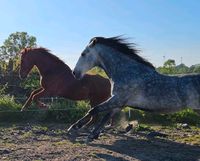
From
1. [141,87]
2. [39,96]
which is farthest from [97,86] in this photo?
[141,87]

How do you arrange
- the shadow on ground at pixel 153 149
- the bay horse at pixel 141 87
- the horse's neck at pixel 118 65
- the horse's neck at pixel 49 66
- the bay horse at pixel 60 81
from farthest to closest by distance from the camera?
1. the horse's neck at pixel 49 66
2. the bay horse at pixel 60 81
3. the horse's neck at pixel 118 65
4. the bay horse at pixel 141 87
5. the shadow on ground at pixel 153 149

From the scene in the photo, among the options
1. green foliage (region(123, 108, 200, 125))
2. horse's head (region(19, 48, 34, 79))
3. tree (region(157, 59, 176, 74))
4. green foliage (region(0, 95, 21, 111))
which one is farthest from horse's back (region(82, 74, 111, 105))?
tree (region(157, 59, 176, 74))

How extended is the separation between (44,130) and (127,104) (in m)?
2.61

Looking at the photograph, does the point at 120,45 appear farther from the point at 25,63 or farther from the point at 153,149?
the point at 25,63

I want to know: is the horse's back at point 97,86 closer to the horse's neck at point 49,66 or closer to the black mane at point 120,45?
the horse's neck at point 49,66

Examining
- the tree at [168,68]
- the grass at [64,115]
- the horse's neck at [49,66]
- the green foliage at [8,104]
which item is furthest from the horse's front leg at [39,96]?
the tree at [168,68]

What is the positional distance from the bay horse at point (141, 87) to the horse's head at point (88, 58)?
0.10m

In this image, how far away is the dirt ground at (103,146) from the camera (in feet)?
22.2

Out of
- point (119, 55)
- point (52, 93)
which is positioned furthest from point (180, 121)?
point (119, 55)

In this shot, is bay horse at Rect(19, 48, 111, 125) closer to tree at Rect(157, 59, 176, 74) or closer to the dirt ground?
the dirt ground

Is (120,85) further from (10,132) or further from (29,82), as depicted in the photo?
(29,82)

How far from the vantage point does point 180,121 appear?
1259 cm

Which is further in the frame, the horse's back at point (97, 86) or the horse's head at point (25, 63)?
the horse's head at point (25, 63)

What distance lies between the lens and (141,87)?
7.67 m
